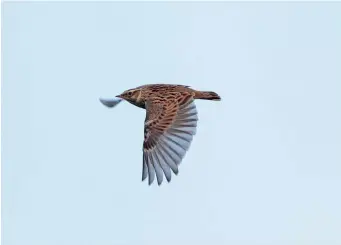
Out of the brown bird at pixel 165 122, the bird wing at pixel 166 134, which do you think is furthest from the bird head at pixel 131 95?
the bird wing at pixel 166 134

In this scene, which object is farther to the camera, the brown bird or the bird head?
the bird head

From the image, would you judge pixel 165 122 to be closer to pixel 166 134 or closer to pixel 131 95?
pixel 166 134

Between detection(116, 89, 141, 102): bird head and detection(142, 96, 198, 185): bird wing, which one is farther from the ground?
detection(116, 89, 141, 102): bird head

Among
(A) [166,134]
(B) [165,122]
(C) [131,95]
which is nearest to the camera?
(A) [166,134]

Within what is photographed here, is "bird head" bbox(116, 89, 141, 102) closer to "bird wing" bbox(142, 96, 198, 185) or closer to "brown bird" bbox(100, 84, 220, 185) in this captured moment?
"brown bird" bbox(100, 84, 220, 185)

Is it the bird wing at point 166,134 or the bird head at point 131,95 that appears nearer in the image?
the bird wing at point 166,134

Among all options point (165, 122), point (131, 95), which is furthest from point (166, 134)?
point (131, 95)

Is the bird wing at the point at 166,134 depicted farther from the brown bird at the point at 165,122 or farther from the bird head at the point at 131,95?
the bird head at the point at 131,95

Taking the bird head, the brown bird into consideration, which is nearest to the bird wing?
the brown bird
